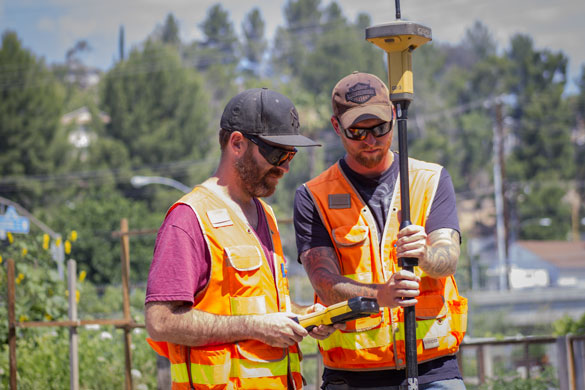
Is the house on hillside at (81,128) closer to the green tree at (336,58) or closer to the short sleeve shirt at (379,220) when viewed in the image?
the green tree at (336,58)

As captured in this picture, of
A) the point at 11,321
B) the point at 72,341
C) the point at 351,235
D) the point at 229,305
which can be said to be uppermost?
the point at 351,235

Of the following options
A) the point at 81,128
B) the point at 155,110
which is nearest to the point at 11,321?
the point at 155,110

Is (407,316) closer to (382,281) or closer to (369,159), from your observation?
(382,281)

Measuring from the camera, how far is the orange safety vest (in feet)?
Result: 13.8

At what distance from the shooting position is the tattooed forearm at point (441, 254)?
3980mm

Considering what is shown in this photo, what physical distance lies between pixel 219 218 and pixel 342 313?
0.66 meters

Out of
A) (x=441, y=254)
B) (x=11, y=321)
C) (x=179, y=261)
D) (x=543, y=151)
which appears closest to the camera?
(x=179, y=261)

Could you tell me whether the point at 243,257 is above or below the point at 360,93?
below

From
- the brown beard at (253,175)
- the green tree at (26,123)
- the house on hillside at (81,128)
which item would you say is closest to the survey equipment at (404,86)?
the brown beard at (253,175)

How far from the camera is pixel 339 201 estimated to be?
4.45m

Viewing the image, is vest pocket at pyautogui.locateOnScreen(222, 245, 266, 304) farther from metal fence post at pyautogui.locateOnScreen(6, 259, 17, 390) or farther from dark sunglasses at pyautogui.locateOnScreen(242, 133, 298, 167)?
metal fence post at pyautogui.locateOnScreen(6, 259, 17, 390)

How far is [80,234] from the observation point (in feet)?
154

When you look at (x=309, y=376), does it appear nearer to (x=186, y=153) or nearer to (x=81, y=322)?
(x=81, y=322)

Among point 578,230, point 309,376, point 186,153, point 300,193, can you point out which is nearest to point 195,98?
point 186,153
